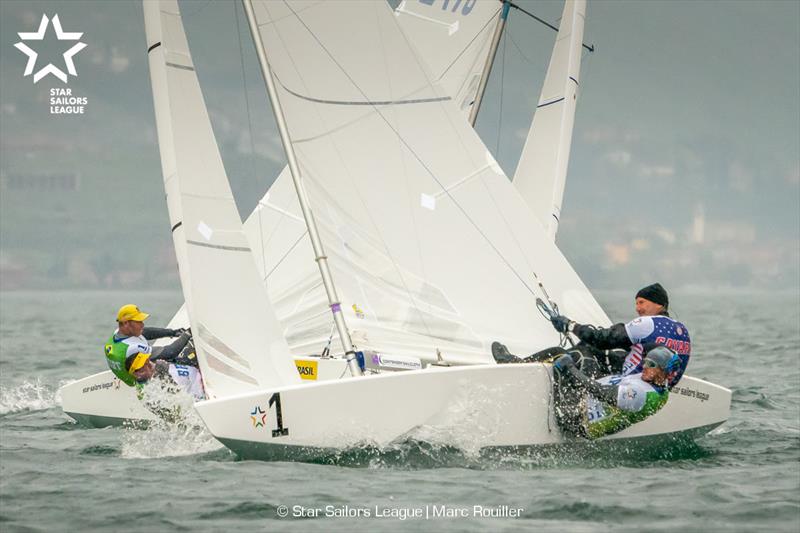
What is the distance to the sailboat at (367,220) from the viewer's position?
27.1ft

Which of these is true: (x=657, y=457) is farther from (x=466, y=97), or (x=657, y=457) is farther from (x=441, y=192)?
(x=466, y=97)

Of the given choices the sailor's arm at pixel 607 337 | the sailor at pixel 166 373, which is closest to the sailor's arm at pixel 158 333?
the sailor at pixel 166 373

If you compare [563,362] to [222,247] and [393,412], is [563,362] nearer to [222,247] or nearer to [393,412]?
[393,412]

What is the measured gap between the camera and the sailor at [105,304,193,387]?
9.13 metres

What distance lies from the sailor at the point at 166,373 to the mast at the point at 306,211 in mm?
1377

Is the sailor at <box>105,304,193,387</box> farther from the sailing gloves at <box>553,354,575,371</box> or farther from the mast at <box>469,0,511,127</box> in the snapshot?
the mast at <box>469,0,511,127</box>

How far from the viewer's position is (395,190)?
9.12 meters

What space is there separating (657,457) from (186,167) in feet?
12.5

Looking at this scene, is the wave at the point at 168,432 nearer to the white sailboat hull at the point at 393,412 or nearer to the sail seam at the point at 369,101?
the white sailboat hull at the point at 393,412

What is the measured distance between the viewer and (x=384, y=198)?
9.13m

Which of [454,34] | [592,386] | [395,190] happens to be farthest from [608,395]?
[454,34]

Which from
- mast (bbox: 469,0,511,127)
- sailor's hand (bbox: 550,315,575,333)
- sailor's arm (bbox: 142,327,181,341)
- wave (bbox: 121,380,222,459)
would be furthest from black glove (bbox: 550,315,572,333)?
mast (bbox: 469,0,511,127)

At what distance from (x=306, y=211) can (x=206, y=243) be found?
2.67ft

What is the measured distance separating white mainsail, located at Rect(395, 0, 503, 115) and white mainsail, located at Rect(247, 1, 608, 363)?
124 inches
